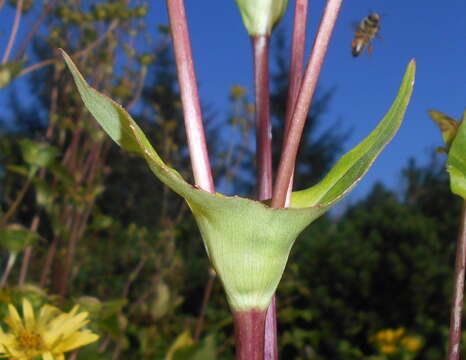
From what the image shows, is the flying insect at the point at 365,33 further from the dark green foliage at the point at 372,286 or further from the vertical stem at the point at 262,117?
the dark green foliage at the point at 372,286

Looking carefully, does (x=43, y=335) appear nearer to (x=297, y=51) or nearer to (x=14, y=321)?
(x=14, y=321)

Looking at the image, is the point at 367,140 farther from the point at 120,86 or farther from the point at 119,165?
the point at 119,165

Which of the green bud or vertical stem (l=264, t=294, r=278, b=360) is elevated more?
the green bud

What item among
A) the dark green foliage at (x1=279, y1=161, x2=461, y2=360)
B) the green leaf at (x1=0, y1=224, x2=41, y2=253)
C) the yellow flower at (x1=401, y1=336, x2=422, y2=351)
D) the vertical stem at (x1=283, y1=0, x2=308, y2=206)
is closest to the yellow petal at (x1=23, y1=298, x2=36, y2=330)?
the green leaf at (x1=0, y1=224, x2=41, y2=253)

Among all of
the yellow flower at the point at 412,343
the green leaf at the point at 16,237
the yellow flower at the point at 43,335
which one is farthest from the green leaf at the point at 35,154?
the yellow flower at the point at 412,343

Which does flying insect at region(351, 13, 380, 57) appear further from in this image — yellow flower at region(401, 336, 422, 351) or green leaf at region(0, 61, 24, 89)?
yellow flower at region(401, 336, 422, 351)
